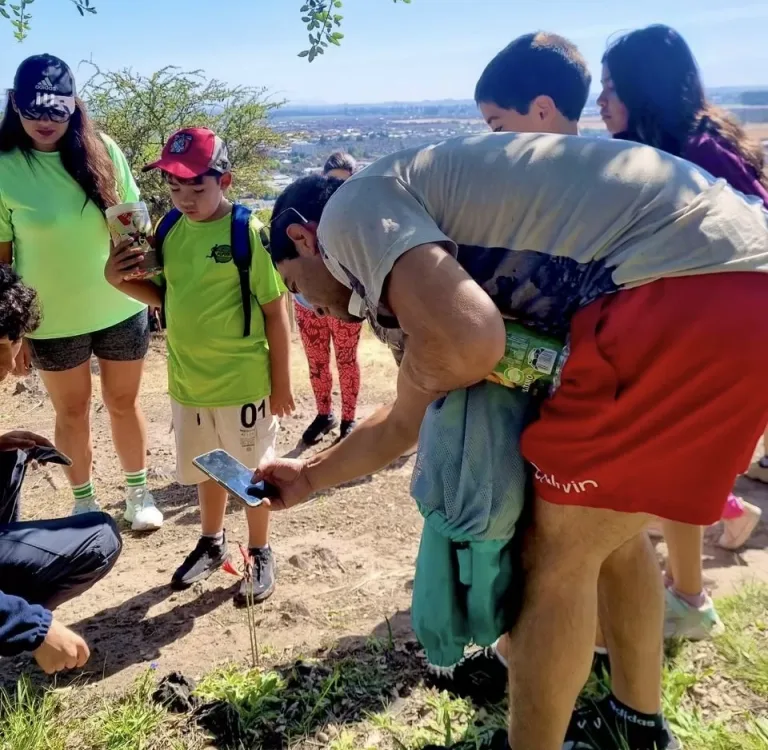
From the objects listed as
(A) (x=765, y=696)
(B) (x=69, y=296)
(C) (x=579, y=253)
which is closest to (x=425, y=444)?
(C) (x=579, y=253)

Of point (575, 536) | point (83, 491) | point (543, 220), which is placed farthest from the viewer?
point (83, 491)

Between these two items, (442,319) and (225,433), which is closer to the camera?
(442,319)

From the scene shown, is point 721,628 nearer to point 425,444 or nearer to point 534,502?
point 534,502

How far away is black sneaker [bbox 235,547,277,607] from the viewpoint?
301 cm

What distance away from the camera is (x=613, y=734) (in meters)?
2.00

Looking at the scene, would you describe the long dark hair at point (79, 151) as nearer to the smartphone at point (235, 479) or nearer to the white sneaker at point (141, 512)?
the white sneaker at point (141, 512)

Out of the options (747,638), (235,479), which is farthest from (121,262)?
(747,638)

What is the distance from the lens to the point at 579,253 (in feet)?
4.82

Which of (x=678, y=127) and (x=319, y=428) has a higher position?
(x=678, y=127)

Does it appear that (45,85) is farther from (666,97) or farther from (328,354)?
(666,97)

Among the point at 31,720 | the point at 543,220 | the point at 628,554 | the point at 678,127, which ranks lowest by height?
the point at 31,720

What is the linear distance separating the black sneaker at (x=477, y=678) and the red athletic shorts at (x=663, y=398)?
3.47 ft

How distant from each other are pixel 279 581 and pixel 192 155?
1779 mm

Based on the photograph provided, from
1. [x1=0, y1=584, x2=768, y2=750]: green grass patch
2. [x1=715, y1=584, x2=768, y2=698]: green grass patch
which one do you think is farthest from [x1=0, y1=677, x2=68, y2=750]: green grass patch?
[x1=715, y1=584, x2=768, y2=698]: green grass patch
